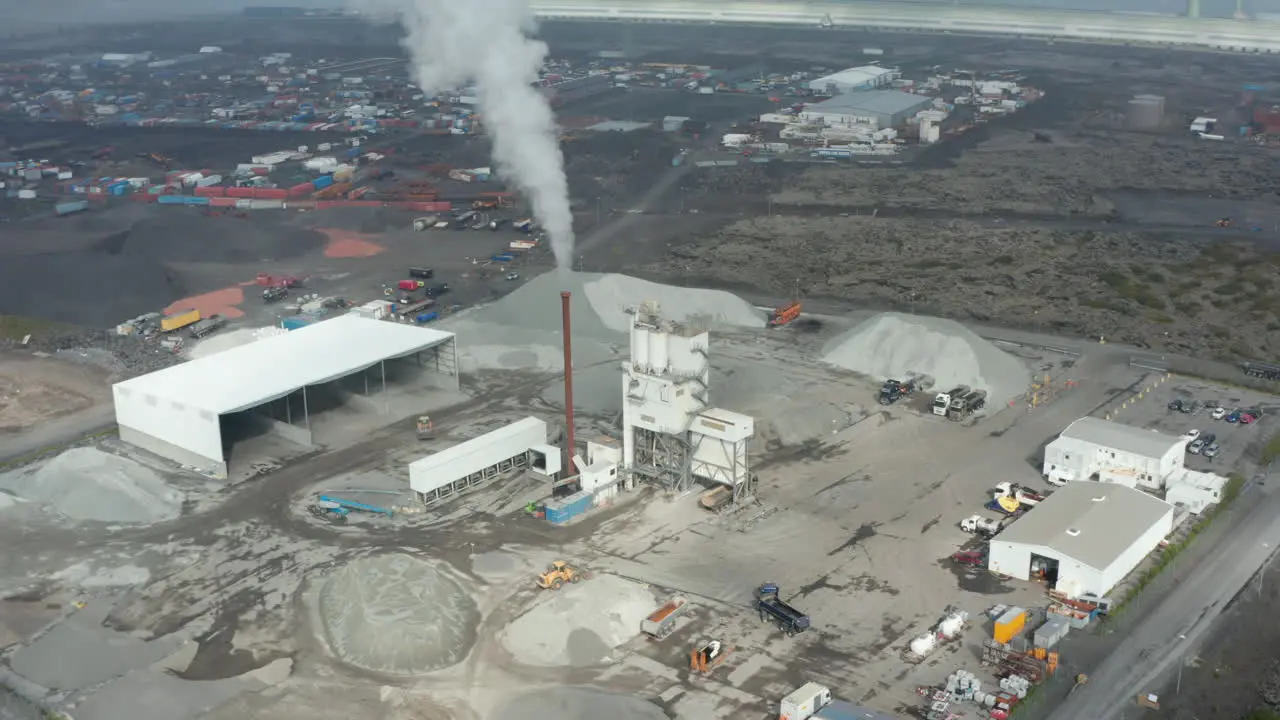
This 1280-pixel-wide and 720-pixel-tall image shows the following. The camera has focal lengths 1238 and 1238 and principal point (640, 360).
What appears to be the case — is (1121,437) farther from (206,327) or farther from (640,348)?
(206,327)

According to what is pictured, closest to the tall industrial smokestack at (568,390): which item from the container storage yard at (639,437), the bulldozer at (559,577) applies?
the container storage yard at (639,437)

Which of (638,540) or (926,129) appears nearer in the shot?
(638,540)

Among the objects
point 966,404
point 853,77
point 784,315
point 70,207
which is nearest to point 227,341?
point 784,315

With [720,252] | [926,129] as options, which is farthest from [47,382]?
[926,129]

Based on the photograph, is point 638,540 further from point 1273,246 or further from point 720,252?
point 1273,246

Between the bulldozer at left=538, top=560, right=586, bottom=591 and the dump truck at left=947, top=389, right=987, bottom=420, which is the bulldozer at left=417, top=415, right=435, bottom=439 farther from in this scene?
the dump truck at left=947, top=389, right=987, bottom=420
